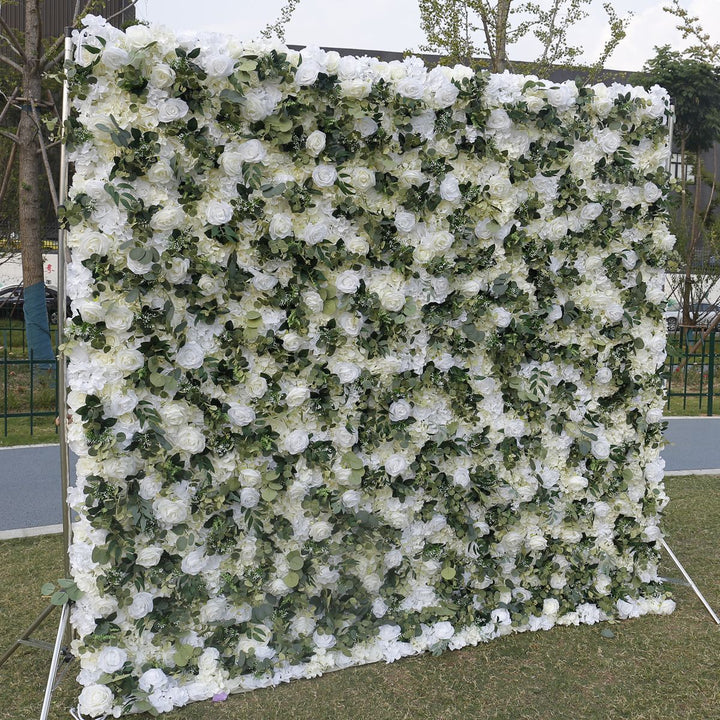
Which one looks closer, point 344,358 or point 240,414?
point 240,414

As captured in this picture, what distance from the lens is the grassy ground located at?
10.7ft

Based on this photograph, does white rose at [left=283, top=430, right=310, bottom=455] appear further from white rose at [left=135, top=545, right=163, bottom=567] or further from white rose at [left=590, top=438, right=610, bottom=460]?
white rose at [left=590, top=438, right=610, bottom=460]

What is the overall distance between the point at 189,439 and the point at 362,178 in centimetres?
142

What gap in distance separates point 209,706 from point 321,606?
67 centimetres

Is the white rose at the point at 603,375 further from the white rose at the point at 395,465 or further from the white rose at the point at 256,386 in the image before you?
the white rose at the point at 256,386

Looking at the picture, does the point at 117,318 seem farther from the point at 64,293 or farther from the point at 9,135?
the point at 9,135

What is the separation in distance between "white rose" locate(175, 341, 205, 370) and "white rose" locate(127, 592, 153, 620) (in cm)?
102

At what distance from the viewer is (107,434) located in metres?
3.01

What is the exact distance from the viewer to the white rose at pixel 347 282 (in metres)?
3.32

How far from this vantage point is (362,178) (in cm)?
332

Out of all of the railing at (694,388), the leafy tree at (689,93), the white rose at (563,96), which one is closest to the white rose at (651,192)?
the white rose at (563,96)

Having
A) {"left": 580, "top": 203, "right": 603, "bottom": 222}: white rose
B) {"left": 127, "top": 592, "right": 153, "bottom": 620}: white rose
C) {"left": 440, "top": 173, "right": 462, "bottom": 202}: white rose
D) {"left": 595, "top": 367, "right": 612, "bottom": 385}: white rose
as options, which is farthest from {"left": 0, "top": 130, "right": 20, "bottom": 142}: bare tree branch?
{"left": 595, "top": 367, "right": 612, "bottom": 385}: white rose

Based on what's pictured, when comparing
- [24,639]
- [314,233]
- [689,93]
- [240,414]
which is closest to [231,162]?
[314,233]

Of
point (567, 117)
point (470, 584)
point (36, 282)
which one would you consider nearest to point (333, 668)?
point (470, 584)
